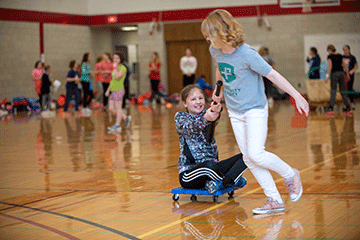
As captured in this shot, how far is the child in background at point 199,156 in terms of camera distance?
13.1 feet

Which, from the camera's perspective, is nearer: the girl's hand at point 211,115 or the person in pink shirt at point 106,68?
the girl's hand at point 211,115

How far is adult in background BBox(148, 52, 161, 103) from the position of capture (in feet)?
60.1

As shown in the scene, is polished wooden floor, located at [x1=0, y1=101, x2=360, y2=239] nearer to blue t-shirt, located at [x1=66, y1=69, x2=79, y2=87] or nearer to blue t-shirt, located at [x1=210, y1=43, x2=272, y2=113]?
blue t-shirt, located at [x1=210, y1=43, x2=272, y2=113]

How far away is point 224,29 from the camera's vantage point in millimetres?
3410

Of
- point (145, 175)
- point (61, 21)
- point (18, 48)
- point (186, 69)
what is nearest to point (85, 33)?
point (61, 21)

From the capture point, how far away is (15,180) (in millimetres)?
5434

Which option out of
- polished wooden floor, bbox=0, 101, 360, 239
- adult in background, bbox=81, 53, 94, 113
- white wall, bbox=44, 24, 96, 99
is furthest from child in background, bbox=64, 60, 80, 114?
polished wooden floor, bbox=0, 101, 360, 239

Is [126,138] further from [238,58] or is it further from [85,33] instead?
[85,33]

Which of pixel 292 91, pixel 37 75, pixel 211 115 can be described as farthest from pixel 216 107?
pixel 37 75

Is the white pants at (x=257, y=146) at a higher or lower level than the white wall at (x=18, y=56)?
lower

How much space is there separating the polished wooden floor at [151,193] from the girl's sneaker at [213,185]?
12 centimetres

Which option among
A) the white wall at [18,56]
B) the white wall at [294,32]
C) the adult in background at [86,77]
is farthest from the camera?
the white wall at [294,32]

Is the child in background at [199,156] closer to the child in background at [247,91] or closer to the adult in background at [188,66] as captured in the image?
the child in background at [247,91]

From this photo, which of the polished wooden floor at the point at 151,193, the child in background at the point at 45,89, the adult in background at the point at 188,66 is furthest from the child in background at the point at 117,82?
the adult in background at the point at 188,66
